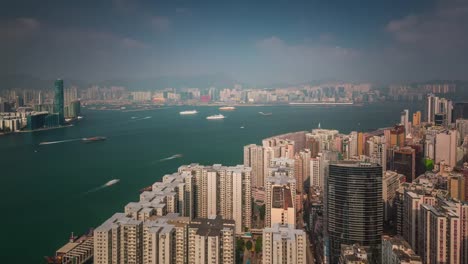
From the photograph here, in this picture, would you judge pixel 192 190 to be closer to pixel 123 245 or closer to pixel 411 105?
pixel 123 245

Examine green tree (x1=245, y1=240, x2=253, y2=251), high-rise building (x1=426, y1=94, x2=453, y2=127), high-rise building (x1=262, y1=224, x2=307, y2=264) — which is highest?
high-rise building (x1=426, y1=94, x2=453, y2=127)

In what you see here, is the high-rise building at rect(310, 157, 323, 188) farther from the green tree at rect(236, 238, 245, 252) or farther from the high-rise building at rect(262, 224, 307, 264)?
the high-rise building at rect(262, 224, 307, 264)

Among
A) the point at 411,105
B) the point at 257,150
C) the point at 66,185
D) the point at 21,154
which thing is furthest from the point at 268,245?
the point at 21,154

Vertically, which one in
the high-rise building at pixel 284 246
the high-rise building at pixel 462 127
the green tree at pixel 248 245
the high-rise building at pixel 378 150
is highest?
the high-rise building at pixel 462 127

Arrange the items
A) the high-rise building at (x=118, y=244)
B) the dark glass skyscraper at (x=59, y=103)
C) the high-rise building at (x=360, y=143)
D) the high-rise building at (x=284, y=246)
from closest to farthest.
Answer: the high-rise building at (x=284, y=246) < the high-rise building at (x=118, y=244) < the high-rise building at (x=360, y=143) < the dark glass skyscraper at (x=59, y=103)

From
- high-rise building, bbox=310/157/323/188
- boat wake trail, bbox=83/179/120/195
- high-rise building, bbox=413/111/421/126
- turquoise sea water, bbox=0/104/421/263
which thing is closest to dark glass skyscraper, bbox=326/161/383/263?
high-rise building, bbox=310/157/323/188

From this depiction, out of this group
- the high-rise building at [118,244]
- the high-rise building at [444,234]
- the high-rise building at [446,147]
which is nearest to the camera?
the high-rise building at [118,244]

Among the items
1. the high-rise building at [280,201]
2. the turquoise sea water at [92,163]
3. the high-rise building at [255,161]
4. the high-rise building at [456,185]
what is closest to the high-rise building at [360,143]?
the turquoise sea water at [92,163]

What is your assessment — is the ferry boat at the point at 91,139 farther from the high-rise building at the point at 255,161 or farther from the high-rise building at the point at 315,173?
the high-rise building at the point at 315,173
